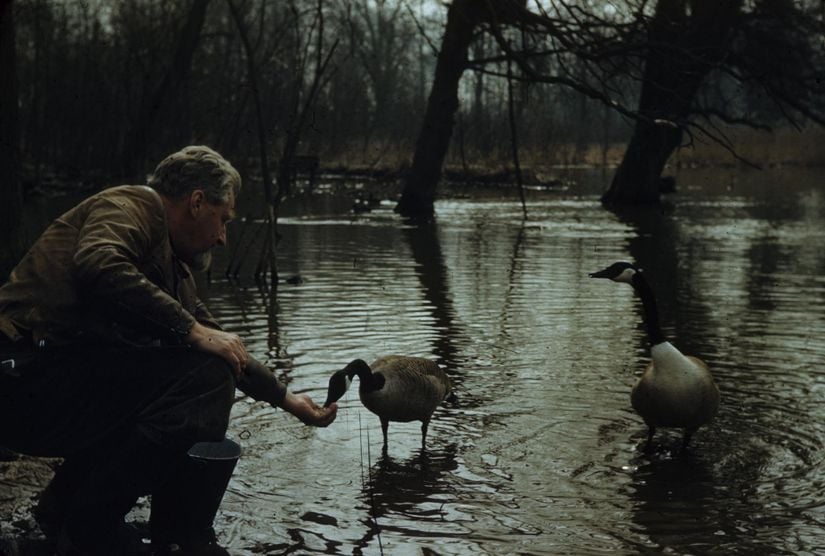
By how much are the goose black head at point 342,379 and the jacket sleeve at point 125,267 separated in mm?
2081

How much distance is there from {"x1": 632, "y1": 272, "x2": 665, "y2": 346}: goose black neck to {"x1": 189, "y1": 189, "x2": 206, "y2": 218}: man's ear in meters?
3.54

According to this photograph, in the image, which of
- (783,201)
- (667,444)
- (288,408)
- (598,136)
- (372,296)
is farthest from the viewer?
(598,136)

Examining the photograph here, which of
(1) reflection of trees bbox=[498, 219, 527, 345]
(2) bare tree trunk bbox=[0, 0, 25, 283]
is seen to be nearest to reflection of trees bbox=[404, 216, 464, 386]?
(1) reflection of trees bbox=[498, 219, 527, 345]

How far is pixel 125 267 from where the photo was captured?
4.07 metres

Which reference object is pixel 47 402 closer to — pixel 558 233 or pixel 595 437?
pixel 595 437

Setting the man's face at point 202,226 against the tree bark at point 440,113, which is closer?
the man's face at point 202,226

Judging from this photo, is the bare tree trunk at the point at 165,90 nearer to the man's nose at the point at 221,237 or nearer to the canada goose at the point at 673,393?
the canada goose at the point at 673,393

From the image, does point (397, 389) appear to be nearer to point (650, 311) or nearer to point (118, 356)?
point (650, 311)

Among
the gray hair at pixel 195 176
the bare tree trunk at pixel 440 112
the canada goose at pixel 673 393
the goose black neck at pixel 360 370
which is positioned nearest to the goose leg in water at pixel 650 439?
the canada goose at pixel 673 393

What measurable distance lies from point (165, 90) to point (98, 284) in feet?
65.9

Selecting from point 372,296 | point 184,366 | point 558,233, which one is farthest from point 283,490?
point 558,233

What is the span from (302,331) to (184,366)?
6152mm

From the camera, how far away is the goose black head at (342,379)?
6387 millimetres

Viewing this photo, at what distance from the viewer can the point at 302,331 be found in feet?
34.6
